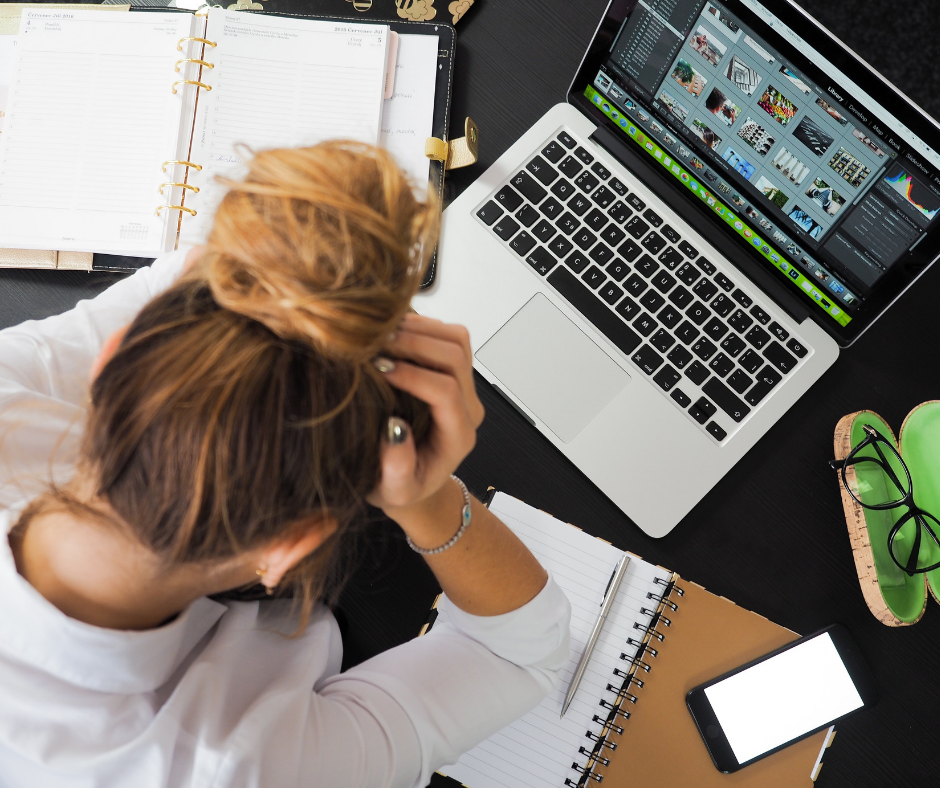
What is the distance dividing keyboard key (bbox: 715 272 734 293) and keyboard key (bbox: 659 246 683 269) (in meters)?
0.05

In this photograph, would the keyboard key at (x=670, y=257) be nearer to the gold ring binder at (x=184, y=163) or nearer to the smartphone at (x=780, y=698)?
the smartphone at (x=780, y=698)

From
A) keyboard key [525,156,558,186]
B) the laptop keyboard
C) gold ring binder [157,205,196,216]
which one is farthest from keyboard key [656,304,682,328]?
gold ring binder [157,205,196,216]

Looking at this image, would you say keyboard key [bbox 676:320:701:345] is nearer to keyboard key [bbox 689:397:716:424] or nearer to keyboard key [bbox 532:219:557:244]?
keyboard key [bbox 689:397:716:424]

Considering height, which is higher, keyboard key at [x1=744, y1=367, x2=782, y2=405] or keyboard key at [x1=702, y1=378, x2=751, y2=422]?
keyboard key at [x1=744, y1=367, x2=782, y2=405]

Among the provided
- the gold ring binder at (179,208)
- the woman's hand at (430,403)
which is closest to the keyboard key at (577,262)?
the woman's hand at (430,403)

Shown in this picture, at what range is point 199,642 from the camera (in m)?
0.59

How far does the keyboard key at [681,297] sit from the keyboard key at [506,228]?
0.65 feet

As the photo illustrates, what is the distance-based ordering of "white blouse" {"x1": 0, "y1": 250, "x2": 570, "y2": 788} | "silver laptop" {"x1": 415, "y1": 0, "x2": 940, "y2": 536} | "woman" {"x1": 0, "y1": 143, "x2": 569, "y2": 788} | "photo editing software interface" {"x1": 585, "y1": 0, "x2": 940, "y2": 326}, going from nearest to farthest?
"woman" {"x1": 0, "y1": 143, "x2": 569, "y2": 788} → "white blouse" {"x1": 0, "y1": 250, "x2": 570, "y2": 788} → "photo editing software interface" {"x1": 585, "y1": 0, "x2": 940, "y2": 326} → "silver laptop" {"x1": 415, "y1": 0, "x2": 940, "y2": 536}

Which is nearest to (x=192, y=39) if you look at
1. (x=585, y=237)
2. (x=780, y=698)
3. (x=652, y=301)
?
(x=585, y=237)

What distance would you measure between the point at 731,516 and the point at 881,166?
39 centimetres

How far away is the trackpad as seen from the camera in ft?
2.48

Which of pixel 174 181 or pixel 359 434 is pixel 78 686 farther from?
pixel 174 181

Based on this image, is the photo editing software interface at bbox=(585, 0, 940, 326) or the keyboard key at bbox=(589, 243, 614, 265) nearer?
the photo editing software interface at bbox=(585, 0, 940, 326)

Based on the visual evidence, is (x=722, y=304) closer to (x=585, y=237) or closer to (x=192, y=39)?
(x=585, y=237)
